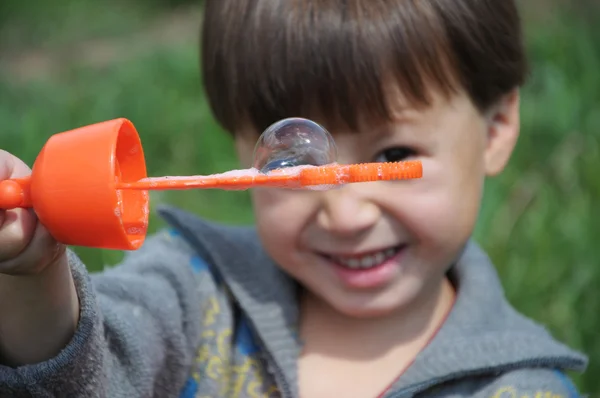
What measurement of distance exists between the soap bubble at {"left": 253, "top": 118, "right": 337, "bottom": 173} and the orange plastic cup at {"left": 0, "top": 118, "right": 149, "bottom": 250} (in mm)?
184

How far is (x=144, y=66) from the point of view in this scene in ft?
9.61

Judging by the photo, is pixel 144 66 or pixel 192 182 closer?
pixel 192 182

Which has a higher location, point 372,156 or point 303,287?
point 372,156

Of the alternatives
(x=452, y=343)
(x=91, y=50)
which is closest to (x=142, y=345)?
(x=452, y=343)

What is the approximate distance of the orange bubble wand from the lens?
725 mm

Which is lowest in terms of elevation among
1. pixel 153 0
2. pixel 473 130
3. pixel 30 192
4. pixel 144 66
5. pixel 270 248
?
pixel 153 0

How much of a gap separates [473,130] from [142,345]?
508mm

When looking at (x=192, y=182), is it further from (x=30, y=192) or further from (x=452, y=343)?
(x=452, y=343)

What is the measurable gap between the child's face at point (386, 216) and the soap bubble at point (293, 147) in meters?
0.18

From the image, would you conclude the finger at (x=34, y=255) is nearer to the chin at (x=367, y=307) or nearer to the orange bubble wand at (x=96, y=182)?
the orange bubble wand at (x=96, y=182)

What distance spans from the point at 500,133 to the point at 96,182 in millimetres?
730

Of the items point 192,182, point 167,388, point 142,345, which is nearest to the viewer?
point 192,182

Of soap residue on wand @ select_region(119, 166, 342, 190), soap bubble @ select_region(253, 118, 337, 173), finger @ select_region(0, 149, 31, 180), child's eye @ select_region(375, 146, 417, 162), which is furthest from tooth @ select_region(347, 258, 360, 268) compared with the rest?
finger @ select_region(0, 149, 31, 180)

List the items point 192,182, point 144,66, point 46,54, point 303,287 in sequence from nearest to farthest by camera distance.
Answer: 1. point 192,182
2. point 303,287
3. point 144,66
4. point 46,54
